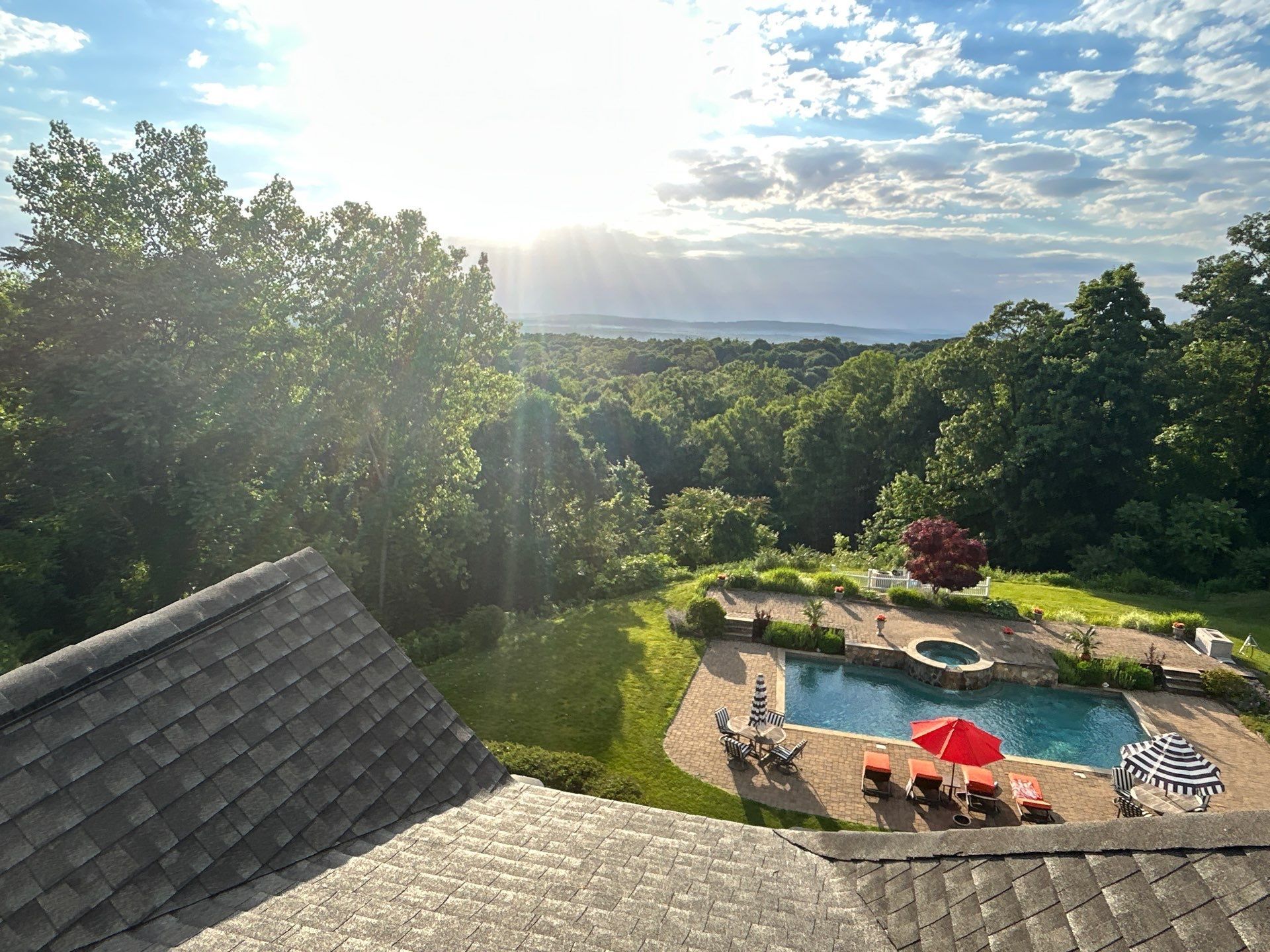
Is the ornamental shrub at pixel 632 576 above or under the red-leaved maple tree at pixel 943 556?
under

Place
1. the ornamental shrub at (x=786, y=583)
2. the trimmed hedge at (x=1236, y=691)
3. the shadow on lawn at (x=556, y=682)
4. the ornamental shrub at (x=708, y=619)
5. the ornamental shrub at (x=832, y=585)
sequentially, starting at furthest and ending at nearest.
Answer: the ornamental shrub at (x=786, y=583)
the ornamental shrub at (x=832, y=585)
the ornamental shrub at (x=708, y=619)
the trimmed hedge at (x=1236, y=691)
the shadow on lawn at (x=556, y=682)

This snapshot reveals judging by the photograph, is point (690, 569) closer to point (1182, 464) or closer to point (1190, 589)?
point (1190, 589)

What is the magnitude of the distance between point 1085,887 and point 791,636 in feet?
52.8

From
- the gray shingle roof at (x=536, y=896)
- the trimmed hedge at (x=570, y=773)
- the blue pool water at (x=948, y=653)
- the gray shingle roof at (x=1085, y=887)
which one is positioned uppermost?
the gray shingle roof at (x=1085, y=887)

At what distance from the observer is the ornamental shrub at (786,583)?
958 inches

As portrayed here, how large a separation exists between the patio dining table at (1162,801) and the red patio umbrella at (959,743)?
3.13m

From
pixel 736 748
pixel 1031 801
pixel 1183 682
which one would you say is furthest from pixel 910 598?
pixel 736 748

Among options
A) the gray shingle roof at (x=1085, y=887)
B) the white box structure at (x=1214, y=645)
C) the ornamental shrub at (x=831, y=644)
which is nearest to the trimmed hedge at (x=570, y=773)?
the gray shingle roof at (x=1085, y=887)

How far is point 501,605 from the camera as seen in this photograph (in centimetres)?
2520

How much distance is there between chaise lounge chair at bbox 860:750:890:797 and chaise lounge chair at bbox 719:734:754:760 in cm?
240

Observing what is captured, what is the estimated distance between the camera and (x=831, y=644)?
781 inches

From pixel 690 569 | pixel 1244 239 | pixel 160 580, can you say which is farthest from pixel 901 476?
pixel 160 580

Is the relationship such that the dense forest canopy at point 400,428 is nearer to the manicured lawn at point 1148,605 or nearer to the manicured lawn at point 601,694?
the manicured lawn at point 1148,605

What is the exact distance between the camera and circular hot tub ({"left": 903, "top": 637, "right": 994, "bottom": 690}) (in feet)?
60.1
